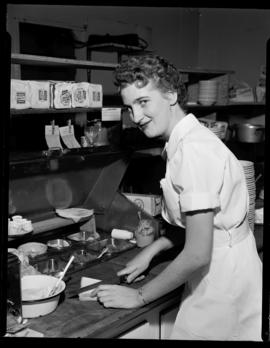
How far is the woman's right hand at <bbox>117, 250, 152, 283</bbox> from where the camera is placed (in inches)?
74.2

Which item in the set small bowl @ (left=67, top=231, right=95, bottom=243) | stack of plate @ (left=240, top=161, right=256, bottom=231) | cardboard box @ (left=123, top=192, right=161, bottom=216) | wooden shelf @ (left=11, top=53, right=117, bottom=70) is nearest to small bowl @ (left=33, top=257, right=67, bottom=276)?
small bowl @ (left=67, top=231, right=95, bottom=243)

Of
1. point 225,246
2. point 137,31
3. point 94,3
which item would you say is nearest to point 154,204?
point 225,246

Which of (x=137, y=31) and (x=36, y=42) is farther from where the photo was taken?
(x=137, y=31)

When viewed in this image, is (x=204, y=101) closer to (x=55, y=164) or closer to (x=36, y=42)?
(x=36, y=42)

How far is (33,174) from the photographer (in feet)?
7.31

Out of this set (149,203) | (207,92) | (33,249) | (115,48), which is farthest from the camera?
(115,48)

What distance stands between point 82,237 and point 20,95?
85 cm

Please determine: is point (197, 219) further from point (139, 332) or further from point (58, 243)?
point (58, 243)

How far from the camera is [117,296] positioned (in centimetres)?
167

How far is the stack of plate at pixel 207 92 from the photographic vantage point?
11.3 feet

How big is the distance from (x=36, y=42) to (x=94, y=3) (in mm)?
2206

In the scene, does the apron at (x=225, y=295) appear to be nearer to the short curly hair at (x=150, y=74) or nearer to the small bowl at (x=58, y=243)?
the short curly hair at (x=150, y=74)

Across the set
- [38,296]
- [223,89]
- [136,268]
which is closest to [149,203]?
[136,268]

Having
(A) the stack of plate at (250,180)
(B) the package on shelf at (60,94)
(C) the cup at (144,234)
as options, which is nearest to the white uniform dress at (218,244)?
(C) the cup at (144,234)
